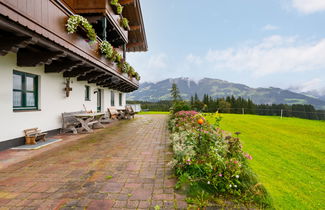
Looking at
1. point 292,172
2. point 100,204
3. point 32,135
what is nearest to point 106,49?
point 32,135

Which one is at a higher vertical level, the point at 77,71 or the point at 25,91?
the point at 77,71

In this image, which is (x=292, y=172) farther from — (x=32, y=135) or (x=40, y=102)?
(x=40, y=102)

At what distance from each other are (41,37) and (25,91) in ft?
8.38

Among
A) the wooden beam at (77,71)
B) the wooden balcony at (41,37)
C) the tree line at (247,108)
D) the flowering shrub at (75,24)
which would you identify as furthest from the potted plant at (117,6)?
the tree line at (247,108)

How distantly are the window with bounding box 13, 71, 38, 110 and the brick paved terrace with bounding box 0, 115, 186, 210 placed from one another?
2331mm

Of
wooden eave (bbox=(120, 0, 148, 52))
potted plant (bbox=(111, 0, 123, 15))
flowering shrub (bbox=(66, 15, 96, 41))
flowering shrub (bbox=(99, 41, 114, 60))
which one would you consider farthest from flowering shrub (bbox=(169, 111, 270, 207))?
wooden eave (bbox=(120, 0, 148, 52))

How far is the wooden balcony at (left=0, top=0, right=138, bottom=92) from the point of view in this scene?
3.43 meters

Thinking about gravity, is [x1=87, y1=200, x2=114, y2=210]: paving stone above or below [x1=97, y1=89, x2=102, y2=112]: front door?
below

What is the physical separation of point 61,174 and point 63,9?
192 inches

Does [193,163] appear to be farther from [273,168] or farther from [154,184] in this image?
[273,168]

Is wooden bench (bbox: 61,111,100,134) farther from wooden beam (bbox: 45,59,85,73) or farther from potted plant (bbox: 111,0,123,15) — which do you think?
potted plant (bbox: 111,0,123,15)

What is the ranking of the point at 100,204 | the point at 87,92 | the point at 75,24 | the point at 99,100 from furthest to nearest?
1. the point at 99,100
2. the point at 87,92
3. the point at 75,24
4. the point at 100,204

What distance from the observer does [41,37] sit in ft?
13.5

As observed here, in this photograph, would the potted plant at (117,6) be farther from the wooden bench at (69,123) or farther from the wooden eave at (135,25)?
the wooden bench at (69,123)
